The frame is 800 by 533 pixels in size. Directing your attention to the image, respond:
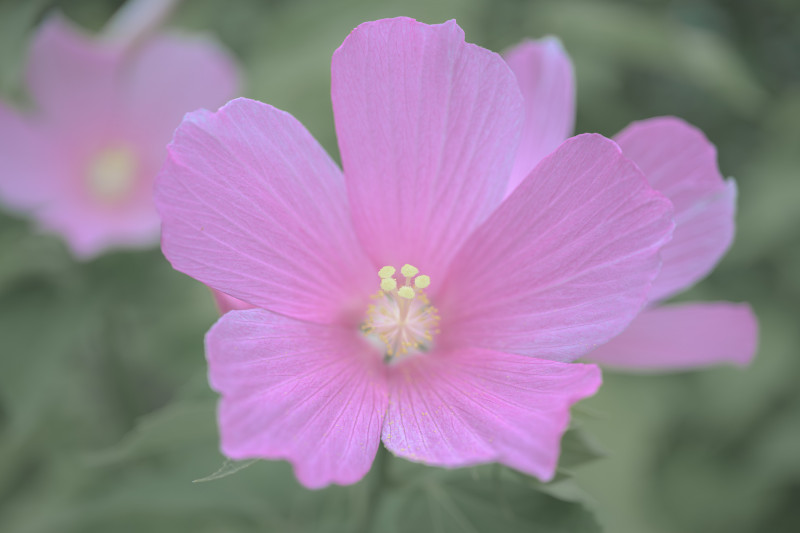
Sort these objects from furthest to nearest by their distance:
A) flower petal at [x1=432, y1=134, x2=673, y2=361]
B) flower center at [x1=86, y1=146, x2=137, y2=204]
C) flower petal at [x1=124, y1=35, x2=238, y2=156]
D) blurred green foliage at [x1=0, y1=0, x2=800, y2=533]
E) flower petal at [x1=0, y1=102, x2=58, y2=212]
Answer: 1. flower center at [x1=86, y1=146, x2=137, y2=204]
2. flower petal at [x1=124, y1=35, x2=238, y2=156]
3. flower petal at [x1=0, y1=102, x2=58, y2=212]
4. blurred green foliage at [x1=0, y1=0, x2=800, y2=533]
5. flower petal at [x1=432, y1=134, x2=673, y2=361]

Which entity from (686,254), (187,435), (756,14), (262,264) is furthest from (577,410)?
(756,14)

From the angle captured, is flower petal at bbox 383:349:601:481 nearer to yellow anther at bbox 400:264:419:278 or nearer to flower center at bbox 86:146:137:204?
yellow anther at bbox 400:264:419:278

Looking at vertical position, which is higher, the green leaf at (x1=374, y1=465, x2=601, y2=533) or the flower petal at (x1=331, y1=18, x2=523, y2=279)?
the flower petal at (x1=331, y1=18, x2=523, y2=279)

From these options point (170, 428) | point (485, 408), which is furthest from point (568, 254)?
point (170, 428)

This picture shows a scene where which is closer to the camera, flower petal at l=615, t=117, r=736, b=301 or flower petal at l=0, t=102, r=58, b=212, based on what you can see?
flower petal at l=615, t=117, r=736, b=301

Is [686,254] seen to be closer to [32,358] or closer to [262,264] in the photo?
[262,264]

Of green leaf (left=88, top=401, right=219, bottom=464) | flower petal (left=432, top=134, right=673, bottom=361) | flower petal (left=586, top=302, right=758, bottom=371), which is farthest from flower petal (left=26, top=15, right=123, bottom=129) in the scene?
flower petal (left=586, top=302, right=758, bottom=371)

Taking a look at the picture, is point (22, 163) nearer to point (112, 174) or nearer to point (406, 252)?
point (112, 174)
